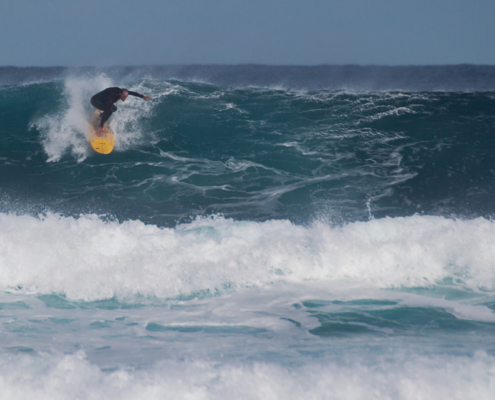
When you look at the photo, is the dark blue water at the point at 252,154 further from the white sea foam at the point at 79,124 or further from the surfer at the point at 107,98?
the surfer at the point at 107,98

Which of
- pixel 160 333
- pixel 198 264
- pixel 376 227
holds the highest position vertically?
pixel 376 227

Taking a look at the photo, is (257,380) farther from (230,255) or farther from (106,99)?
(106,99)

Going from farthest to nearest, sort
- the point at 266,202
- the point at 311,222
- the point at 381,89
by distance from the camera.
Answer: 1. the point at 381,89
2. the point at 266,202
3. the point at 311,222

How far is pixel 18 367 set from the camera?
A: 217cm

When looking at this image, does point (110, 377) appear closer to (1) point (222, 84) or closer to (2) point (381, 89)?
(1) point (222, 84)

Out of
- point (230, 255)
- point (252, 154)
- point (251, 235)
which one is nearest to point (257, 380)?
point (230, 255)

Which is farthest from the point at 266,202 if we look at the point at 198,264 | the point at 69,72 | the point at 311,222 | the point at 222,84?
the point at 69,72

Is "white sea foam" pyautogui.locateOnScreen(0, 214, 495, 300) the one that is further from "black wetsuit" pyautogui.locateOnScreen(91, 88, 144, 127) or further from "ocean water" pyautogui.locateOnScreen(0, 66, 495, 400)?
"black wetsuit" pyautogui.locateOnScreen(91, 88, 144, 127)

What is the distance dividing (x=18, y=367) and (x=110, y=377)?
1.89 ft

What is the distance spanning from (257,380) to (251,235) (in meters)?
2.03

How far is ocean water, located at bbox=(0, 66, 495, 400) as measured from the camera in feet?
7.27

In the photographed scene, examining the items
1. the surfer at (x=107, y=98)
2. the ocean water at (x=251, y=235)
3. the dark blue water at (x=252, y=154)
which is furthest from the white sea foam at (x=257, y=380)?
the surfer at (x=107, y=98)

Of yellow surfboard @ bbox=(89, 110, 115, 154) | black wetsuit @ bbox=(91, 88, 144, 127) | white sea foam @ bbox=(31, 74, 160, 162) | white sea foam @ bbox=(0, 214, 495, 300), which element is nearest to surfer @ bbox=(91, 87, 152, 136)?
black wetsuit @ bbox=(91, 88, 144, 127)

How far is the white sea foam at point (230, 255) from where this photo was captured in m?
3.42
